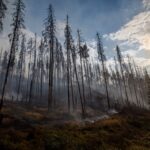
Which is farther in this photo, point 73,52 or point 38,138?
point 73,52

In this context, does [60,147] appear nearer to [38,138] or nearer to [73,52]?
[38,138]

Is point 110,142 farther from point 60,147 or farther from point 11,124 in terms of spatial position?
point 11,124

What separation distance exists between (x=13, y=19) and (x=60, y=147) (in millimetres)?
20185

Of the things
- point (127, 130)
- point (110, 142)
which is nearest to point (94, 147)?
point (110, 142)

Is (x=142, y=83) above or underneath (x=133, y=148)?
above

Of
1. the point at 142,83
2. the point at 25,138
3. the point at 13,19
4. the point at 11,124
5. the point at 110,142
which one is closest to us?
the point at 25,138

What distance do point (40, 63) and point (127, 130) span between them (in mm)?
47617

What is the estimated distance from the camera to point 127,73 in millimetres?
78188

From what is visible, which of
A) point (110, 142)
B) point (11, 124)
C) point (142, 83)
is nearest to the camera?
point (110, 142)

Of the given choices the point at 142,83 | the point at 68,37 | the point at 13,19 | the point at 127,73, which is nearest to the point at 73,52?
the point at 68,37

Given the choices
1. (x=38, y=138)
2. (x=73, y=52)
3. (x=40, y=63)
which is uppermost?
(x=40, y=63)

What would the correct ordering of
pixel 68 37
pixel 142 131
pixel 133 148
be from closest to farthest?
pixel 133 148, pixel 142 131, pixel 68 37

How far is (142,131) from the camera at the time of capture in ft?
55.9

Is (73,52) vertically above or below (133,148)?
above
